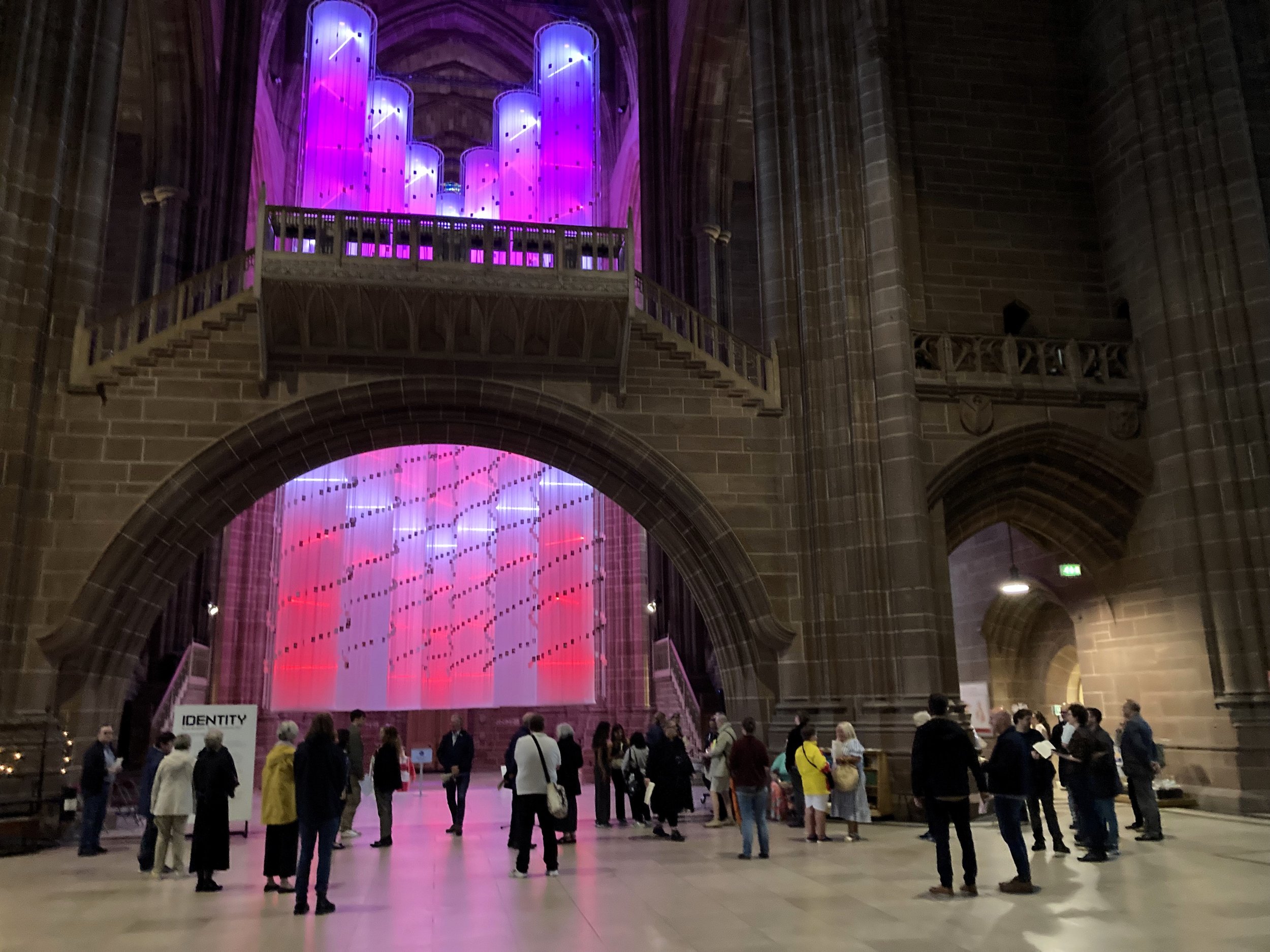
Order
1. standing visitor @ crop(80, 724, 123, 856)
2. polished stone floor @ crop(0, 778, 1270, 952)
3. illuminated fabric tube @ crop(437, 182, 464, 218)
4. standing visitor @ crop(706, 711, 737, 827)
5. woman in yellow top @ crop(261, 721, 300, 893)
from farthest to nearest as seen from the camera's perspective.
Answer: illuminated fabric tube @ crop(437, 182, 464, 218) < standing visitor @ crop(706, 711, 737, 827) < standing visitor @ crop(80, 724, 123, 856) < woman in yellow top @ crop(261, 721, 300, 893) < polished stone floor @ crop(0, 778, 1270, 952)

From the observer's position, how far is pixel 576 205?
26.6 metres

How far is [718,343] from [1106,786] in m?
8.35

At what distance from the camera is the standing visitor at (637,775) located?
11805 mm

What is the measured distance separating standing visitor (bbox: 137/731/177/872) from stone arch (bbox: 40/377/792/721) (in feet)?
9.54

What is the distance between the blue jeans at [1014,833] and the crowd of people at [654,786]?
0.01 meters

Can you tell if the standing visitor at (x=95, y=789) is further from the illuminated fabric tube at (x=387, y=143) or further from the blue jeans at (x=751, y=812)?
the illuminated fabric tube at (x=387, y=143)

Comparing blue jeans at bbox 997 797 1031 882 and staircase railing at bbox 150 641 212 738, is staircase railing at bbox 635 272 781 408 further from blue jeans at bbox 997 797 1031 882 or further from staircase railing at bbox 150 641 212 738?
staircase railing at bbox 150 641 212 738

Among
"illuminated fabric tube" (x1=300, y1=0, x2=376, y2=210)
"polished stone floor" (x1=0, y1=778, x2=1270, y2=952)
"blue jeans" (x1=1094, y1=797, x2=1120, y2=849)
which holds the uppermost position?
"illuminated fabric tube" (x1=300, y1=0, x2=376, y2=210)

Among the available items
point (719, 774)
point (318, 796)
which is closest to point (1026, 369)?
point (719, 774)

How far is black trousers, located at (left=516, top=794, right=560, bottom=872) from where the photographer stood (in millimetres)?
8109

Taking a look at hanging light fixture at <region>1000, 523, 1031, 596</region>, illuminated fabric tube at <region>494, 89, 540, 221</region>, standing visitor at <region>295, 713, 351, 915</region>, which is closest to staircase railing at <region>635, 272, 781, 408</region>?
hanging light fixture at <region>1000, 523, 1031, 596</region>

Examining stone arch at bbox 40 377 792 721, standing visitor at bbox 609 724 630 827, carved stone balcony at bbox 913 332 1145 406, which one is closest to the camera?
standing visitor at bbox 609 724 630 827

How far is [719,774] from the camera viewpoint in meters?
11.8

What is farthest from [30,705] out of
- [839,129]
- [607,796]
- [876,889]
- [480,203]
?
[480,203]
